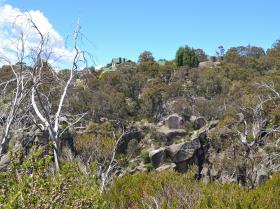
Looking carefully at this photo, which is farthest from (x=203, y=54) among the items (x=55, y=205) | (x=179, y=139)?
(x=55, y=205)

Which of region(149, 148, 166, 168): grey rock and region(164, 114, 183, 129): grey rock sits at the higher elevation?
region(164, 114, 183, 129): grey rock

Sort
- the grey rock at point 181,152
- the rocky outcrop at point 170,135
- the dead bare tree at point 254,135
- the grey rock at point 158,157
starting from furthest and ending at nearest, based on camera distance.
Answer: the rocky outcrop at point 170,135 < the grey rock at point 158,157 < the grey rock at point 181,152 < the dead bare tree at point 254,135

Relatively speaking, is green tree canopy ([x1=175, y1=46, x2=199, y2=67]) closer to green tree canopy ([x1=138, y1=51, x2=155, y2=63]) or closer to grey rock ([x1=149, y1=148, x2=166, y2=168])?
green tree canopy ([x1=138, y1=51, x2=155, y2=63])

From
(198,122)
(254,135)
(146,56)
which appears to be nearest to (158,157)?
(198,122)

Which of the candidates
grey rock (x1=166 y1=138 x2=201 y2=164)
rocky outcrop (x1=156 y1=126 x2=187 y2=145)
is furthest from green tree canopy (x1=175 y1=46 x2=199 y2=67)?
grey rock (x1=166 y1=138 x2=201 y2=164)

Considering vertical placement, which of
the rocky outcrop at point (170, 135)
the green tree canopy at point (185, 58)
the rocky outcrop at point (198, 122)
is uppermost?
the green tree canopy at point (185, 58)

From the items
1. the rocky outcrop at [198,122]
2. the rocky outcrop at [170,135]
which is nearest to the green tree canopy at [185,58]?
the rocky outcrop at [198,122]

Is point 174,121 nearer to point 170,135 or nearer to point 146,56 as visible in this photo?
point 170,135

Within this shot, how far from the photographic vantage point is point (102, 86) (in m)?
72.8

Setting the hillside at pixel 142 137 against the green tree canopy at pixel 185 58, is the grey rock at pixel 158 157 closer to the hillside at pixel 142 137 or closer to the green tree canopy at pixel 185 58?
the hillside at pixel 142 137

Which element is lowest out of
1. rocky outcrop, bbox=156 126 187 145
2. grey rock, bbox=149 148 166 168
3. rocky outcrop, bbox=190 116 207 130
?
grey rock, bbox=149 148 166 168

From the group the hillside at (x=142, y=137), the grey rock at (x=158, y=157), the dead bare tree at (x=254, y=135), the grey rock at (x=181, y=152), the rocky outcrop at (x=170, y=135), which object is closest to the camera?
the hillside at (x=142, y=137)

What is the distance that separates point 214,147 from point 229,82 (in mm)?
24817

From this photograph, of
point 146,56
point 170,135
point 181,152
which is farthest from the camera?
point 146,56
